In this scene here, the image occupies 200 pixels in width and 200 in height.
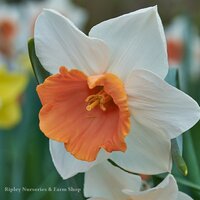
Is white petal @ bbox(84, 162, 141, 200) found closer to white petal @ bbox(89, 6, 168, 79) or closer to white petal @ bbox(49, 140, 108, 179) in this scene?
white petal @ bbox(49, 140, 108, 179)

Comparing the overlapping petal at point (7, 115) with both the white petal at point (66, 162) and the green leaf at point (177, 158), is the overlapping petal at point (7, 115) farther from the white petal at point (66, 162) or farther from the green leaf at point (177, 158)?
the green leaf at point (177, 158)

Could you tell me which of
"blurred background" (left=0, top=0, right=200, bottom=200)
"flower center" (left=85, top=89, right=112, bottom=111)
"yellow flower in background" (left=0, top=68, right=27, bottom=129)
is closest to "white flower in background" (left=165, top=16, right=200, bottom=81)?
"blurred background" (left=0, top=0, right=200, bottom=200)

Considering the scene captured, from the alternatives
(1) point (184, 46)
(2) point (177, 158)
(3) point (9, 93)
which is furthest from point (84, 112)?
(1) point (184, 46)

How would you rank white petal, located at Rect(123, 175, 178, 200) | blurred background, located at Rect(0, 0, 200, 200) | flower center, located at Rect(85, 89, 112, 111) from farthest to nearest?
blurred background, located at Rect(0, 0, 200, 200), flower center, located at Rect(85, 89, 112, 111), white petal, located at Rect(123, 175, 178, 200)

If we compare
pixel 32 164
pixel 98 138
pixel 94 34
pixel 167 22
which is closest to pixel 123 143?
pixel 98 138

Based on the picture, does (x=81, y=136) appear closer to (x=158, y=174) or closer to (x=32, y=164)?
(x=158, y=174)

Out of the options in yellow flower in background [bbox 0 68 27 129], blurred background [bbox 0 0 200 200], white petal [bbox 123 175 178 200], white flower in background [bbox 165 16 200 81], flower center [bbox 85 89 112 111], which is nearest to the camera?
white petal [bbox 123 175 178 200]

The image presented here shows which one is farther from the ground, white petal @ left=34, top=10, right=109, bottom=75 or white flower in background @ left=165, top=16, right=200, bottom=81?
white petal @ left=34, top=10, right=109, bottom=75
